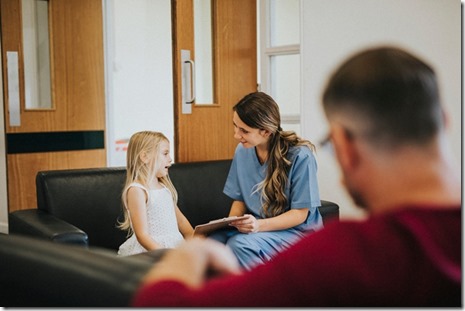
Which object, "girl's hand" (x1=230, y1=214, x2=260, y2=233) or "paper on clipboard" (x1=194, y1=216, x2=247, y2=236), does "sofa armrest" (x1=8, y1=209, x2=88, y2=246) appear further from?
"girl's hand" (x1=230, y1=214, x2=260, y2=233)

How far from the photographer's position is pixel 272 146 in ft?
6.87

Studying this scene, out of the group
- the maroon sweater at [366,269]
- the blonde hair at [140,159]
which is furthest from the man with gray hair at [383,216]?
the blonde hair at [140,159]

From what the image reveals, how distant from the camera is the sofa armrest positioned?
70.6 inches

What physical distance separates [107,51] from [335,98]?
11.7ft

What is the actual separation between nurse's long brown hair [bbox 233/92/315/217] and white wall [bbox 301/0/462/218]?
0.17 meters

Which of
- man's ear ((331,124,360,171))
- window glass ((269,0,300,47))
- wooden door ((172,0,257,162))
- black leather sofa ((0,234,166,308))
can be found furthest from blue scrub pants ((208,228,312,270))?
window glass ((269,0,300,47))

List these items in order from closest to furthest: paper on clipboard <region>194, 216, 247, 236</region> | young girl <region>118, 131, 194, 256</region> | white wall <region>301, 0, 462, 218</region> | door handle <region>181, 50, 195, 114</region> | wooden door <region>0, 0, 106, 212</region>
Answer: paper on clipboard <region>194, 216, 247, 236</region> → young girl <region>118, 131, 194, 256</region> → white wall <region>301, 0, 462, 218</region> → door handle <region>181, 50, 195, 114</region> → wooden door <region>0, 0, 106, 212</region>

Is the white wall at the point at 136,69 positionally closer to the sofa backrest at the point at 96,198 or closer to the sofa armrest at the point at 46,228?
the sofa backrest at the point at 96,198

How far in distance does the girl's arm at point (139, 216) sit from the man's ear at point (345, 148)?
1483 mm

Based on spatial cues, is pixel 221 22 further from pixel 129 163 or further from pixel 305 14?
pixel 129 163

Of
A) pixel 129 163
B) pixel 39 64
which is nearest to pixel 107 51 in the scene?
pixel 39 64

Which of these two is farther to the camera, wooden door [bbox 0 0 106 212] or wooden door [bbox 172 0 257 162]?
wooden door [bbox 0 0 106 212]

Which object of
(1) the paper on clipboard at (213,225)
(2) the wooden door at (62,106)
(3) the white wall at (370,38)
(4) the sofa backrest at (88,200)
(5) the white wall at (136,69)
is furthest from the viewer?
(5) the white wall at (136,69)

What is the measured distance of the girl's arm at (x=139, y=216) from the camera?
1976 millimetres
